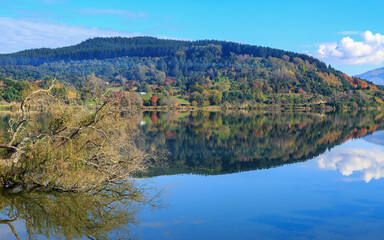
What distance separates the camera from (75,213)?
13875mm

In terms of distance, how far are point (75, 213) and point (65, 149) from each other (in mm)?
3524

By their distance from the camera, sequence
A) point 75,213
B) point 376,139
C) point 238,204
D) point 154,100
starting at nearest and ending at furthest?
point 75,213, point 238,204, point 376,139, point 154,100

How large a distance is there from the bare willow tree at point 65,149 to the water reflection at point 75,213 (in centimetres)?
72

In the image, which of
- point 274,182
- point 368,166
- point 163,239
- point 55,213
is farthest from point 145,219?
point 368,166

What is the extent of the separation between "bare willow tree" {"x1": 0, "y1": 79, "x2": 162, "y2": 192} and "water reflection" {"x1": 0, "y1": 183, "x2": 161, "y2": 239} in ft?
2.35

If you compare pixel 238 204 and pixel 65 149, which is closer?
pixel 238 204

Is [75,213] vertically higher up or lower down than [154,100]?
higher up

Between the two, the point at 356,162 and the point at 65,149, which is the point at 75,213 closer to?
the point at 65,149

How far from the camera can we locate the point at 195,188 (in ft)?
62.4

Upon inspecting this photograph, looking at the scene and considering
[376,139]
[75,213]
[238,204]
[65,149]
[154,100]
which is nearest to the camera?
[75,213]

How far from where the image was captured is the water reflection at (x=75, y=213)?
491 inches

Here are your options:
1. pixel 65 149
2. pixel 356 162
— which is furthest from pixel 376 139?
pixel 65 149

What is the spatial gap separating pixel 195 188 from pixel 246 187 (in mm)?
2657

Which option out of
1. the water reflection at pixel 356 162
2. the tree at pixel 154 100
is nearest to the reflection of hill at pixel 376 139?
the water reflection at pixel 356 162
